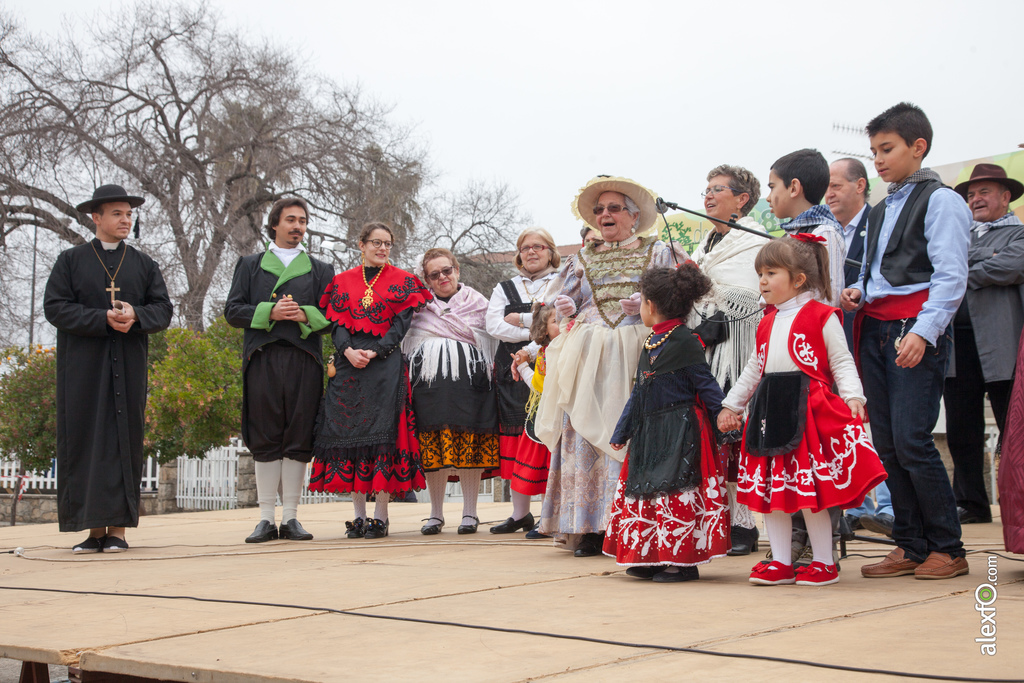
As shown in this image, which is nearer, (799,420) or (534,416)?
(799,420)

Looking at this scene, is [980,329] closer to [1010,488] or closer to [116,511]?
[1010,488]

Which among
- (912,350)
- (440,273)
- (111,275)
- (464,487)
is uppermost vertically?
(440,273)

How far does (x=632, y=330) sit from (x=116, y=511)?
3.12 meters

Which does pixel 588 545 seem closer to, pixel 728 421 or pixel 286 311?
pixel 728 421

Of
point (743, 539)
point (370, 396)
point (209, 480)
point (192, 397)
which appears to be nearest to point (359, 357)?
point (370, 396)

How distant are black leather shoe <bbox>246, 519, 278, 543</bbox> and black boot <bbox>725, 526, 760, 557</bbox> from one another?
2.93 metres

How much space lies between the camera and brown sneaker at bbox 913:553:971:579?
146 inches

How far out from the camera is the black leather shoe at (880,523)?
5.81 m

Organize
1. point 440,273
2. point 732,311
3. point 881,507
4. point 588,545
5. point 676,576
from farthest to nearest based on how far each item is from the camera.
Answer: point 440,273 < point 881,507 < point 588,545 < point 732,311 < point 676,576

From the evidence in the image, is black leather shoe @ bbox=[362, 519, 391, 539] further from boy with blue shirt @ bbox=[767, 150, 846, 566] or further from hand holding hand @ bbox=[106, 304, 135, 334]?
boy with blue shirt @ bbox=[767, 150, 846, 566]

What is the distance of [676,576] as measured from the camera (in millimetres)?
3914

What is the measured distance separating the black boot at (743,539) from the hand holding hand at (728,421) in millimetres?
1188

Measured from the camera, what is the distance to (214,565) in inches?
189

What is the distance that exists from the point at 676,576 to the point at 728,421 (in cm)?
66
